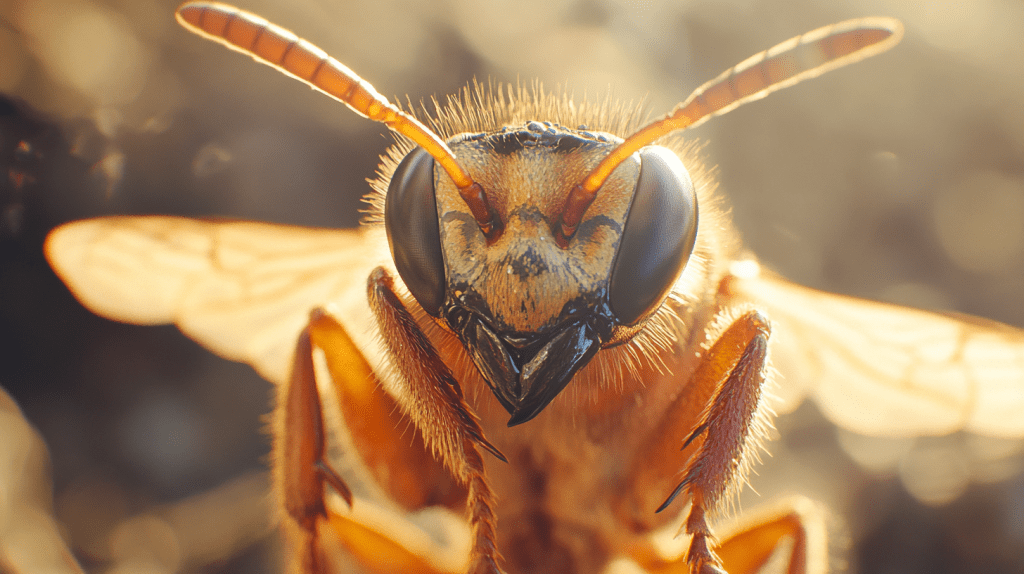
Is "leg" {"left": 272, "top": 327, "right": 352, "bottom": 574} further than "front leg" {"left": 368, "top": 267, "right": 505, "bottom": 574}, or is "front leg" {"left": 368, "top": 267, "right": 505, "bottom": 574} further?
"leg" {"left": 272, "top": 327, "right": 352, "bottom": 574}

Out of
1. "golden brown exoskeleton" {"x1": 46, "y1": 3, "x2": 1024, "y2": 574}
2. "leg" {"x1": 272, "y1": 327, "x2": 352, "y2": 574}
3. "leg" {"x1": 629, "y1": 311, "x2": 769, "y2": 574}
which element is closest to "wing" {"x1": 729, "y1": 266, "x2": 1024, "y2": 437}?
"golden brown exoskeleton" {"x1": 46, "y1": 3, "x2": 1024, "y2": 574}

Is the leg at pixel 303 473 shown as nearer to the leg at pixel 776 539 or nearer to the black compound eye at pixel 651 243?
the black compound eye at pixel 651 243

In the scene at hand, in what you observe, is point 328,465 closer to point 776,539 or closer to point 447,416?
point 447,416

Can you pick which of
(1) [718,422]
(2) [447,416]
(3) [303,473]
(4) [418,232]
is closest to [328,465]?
(3) [303,473]

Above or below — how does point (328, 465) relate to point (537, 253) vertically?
below

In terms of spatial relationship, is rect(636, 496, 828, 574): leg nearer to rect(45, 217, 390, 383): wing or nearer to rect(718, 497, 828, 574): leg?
rect(718, 497, 828, 574): leg

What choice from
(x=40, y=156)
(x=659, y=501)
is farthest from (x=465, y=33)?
(x=659, y=501)

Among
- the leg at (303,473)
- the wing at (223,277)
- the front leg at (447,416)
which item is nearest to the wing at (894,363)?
the front leg at (447,416)
